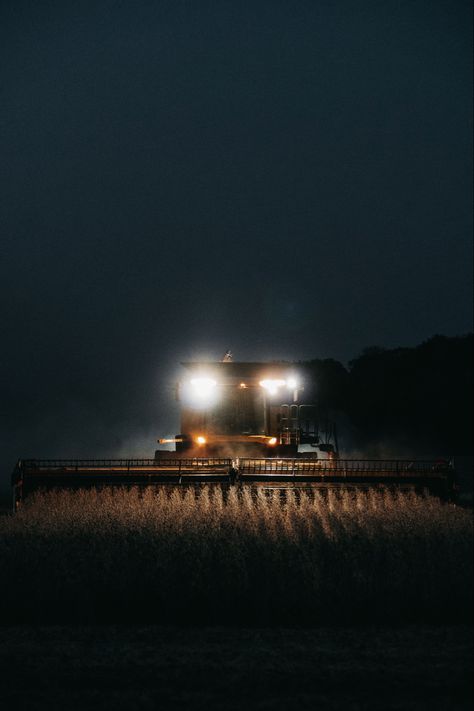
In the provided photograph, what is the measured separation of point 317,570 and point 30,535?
11.1 ft

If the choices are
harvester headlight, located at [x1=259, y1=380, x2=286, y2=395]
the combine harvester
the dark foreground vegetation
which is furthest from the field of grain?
harvester headlight, located at [x1=259, y1=380, x2=286, y2=395]

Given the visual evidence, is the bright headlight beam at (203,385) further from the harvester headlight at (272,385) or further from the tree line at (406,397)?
the tree line at (406,397)

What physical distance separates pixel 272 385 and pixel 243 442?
50.2 inches

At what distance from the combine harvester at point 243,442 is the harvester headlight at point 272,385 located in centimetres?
2

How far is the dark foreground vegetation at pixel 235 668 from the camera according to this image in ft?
17.7

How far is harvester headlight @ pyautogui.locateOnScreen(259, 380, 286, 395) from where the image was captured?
1630 cm

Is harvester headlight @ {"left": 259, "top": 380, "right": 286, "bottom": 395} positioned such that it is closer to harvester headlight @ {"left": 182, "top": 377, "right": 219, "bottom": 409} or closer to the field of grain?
harvester headlight @ {"left": 182, "top": 377, "right": 219, "bottom": 409}

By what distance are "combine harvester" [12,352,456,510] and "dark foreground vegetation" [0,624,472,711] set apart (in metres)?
6.08

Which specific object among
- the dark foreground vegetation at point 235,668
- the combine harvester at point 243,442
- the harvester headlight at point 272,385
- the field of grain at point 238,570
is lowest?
the dark foreground vegetation at point 235,668

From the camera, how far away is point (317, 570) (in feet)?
25.5

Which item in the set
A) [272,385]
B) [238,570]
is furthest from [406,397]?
[238,570]

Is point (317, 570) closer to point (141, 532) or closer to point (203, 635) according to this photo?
point (203, 635)

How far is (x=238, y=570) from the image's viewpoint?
8.03 m

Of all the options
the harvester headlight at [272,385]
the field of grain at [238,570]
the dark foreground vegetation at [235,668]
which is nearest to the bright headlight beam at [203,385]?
the harvester headlight at [272,385]
